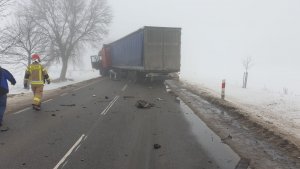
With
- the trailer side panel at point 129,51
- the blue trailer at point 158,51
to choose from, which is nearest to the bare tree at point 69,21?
the trailer side panel at point 129,51

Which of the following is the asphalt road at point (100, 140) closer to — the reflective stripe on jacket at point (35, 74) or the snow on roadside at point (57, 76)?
the reflective stripe on jacket at point (35, 74)

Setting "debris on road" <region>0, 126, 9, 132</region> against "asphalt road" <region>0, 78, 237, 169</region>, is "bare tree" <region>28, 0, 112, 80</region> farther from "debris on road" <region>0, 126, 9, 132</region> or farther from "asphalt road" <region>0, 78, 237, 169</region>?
"debris on road" <region>0, 126, 9, 132</region>

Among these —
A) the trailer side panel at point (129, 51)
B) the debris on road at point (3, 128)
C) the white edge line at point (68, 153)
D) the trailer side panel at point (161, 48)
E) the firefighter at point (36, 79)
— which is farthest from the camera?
the trailer side panel at point (129, 51)

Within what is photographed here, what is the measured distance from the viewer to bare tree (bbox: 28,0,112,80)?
38.2 meters

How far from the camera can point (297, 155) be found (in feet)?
21.8

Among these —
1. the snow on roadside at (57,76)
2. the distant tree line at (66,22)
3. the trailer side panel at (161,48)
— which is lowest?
the snow on roadside at (57,76)

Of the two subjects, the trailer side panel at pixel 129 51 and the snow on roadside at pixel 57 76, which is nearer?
the trailer side panel at pixel 129 51

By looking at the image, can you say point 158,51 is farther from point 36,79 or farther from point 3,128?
point 3,128

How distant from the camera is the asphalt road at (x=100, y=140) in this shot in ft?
19.3

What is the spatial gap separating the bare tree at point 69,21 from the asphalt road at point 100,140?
26.7 m

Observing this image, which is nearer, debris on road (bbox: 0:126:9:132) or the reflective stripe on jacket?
Answer: debris on road (bbox: 0:126:9:132)


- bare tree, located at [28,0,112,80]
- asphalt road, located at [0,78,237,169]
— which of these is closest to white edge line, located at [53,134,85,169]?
asphalt road, located at [0,78,237,169]

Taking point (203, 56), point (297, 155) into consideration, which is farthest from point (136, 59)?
point (203, 56)

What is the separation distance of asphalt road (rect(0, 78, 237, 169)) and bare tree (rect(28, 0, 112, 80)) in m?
26.7
